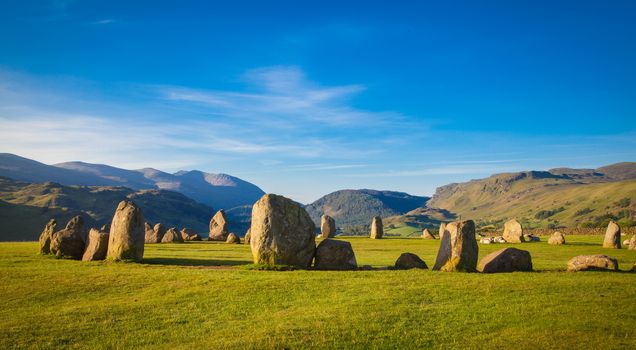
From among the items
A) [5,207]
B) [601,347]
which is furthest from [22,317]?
[5,207]

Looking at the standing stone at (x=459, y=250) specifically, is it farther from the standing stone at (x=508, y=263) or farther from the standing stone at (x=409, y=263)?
the standing stone at (x=409, y=263)

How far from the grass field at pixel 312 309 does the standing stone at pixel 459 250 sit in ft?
5.98

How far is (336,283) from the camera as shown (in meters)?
20.7

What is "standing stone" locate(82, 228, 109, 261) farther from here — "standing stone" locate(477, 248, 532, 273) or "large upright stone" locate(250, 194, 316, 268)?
"standing stone" locate(477, 248, 532, 273)

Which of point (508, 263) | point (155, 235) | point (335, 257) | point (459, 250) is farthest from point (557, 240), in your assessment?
point (155, 235)

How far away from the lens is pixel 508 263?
25.2 metres

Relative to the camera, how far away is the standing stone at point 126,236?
1125 inches

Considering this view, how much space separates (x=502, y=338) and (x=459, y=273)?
10687 mm

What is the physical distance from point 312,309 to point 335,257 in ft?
35.5

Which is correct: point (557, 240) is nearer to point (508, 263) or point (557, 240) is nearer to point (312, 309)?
point (508, 263)

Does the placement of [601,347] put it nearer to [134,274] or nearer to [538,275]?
[538,275]

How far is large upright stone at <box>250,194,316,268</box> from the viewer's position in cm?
2630

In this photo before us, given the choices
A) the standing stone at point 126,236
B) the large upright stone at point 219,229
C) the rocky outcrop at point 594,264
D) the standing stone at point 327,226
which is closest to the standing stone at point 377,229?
the standing stone at point 327,226

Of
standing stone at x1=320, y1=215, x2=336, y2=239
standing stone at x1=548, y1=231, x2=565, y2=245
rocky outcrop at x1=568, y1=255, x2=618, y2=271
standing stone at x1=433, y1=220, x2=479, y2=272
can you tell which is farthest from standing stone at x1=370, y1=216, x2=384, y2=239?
rocky outcrop at x1=568, y1=255, x2=618, y2=271
